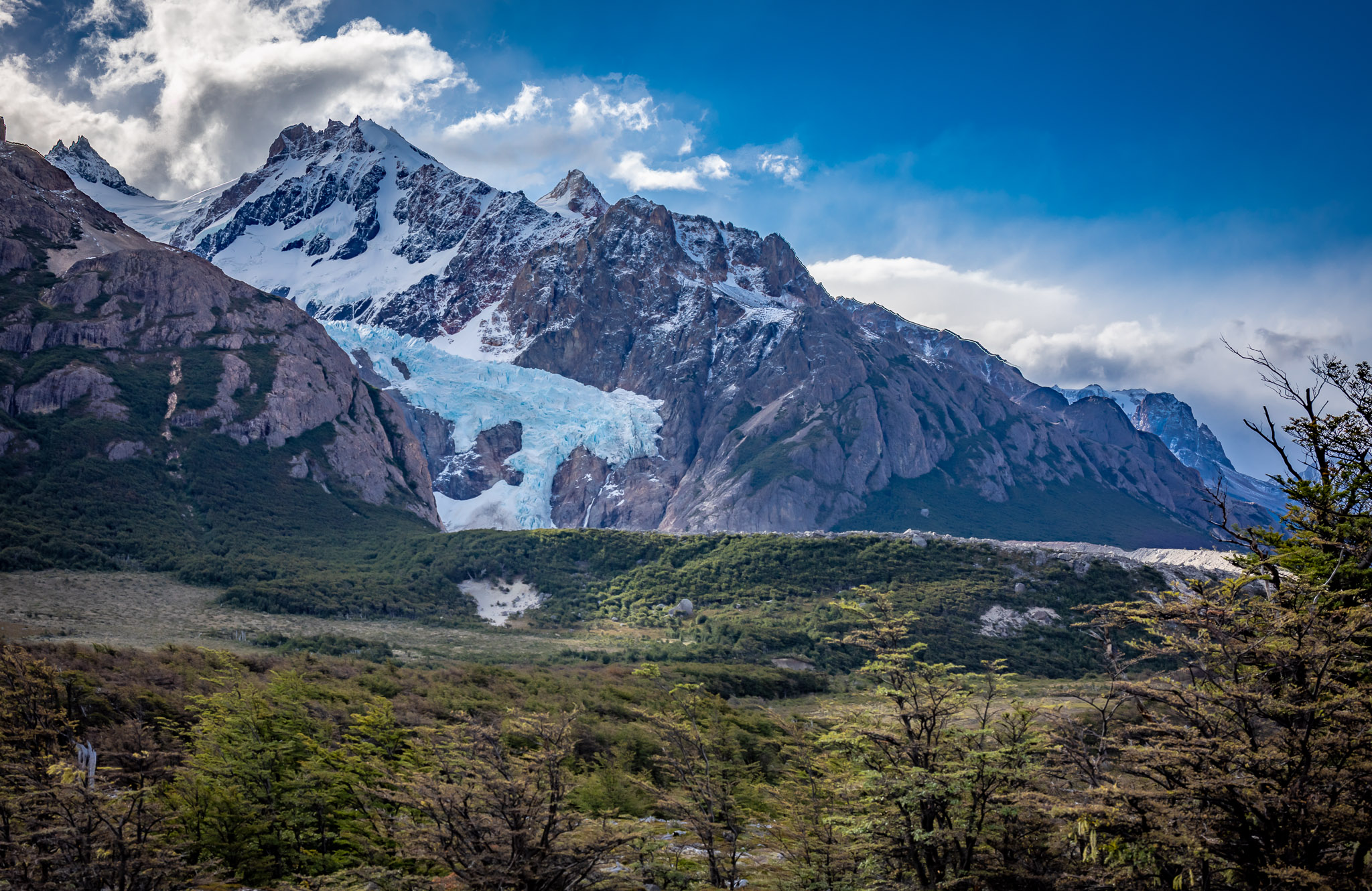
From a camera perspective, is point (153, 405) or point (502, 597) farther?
point (153, 405)

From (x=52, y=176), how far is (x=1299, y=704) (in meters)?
172

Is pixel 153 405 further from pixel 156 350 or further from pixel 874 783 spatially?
pixel 874 783

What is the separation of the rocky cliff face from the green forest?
96.5 metres

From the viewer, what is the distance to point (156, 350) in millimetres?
113125

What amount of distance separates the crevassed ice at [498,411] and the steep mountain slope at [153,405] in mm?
39262

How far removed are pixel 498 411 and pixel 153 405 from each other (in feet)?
288

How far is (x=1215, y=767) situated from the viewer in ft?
34.5

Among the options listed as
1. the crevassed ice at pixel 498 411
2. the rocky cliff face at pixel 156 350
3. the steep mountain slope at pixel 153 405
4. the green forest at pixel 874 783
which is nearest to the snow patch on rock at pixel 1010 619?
the green forest at pixel 874 783

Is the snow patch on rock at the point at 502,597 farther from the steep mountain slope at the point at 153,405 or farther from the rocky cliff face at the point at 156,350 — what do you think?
the rocky cliff face at the point at 156,350

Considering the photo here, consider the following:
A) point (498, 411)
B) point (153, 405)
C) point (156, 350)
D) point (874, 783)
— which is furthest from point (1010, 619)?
point (498, 411)

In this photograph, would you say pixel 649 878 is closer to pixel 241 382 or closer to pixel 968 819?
pixel 968 819

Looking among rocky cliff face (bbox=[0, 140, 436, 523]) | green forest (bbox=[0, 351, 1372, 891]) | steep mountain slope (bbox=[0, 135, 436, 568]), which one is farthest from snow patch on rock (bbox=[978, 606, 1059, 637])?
rocky cliff face (bbox=[0, 140, 436, 523])

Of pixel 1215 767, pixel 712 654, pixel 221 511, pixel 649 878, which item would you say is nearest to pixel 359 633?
pixel 712 654

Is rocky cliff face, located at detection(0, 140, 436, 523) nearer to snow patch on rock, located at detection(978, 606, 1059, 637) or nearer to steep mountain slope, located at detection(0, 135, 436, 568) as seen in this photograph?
steep mountain slope, located at detection(0, 135, 436, 568)
